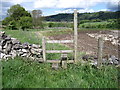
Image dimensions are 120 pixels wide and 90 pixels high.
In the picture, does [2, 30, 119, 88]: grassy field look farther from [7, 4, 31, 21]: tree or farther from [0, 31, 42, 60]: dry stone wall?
[7, 4, 31, 21]: tree

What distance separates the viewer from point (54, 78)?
13.1 ft

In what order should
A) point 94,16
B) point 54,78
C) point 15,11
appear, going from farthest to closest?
point 15,11 < point 94,16 < point 54,78

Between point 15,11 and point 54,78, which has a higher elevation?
point 15,11

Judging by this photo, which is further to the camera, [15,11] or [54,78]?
[15,11]

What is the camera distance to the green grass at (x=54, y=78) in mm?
3539

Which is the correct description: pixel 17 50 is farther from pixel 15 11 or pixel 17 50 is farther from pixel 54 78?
pixel 15 11

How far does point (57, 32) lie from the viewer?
1870 centimetres

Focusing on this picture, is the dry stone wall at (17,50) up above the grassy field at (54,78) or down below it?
above

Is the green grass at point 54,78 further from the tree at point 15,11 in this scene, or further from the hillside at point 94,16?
the tree at point 15,11

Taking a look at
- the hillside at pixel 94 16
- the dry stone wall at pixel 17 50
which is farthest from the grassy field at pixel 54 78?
the hillside at pixel 94 16

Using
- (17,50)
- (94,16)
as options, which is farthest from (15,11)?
(17,50)

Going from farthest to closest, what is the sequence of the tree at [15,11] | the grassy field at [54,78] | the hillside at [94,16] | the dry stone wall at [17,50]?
1. the tree at [15,11]
2. the hillside at [94,16]
3. the dry stone wall at [17,50]
4. the grassy field at [54,78]

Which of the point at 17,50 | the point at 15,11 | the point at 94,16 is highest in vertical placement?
the point at 15,11

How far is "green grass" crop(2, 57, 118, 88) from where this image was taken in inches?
139
